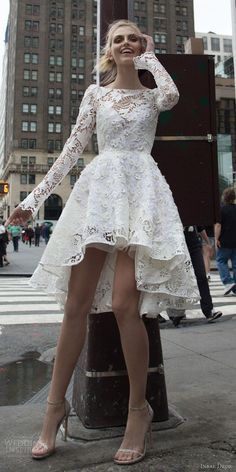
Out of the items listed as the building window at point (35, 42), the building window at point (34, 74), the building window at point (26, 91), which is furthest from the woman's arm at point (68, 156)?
the building window at point (35, 42)

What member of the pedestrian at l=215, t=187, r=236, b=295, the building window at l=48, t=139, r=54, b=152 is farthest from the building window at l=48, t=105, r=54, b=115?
the pedestrian at l=215, t=187, r=236, b=295

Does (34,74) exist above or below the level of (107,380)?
above

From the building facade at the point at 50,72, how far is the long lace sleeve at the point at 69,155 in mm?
78964

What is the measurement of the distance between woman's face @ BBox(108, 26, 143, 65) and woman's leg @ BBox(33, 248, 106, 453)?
1116 mm

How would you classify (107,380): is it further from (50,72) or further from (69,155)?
(50,72)

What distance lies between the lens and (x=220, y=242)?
8836 millimetres

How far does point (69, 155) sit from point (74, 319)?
2.99 feet

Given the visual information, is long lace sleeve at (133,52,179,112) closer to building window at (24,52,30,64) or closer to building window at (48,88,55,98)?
building window at (48,88,55,98)

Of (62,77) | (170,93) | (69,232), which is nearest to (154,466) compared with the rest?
(69,232)

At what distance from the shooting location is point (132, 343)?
7.45 feet

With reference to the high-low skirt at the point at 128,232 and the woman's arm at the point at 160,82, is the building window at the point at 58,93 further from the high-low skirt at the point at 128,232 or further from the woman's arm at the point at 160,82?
the high-low skirt at the point at 128,232

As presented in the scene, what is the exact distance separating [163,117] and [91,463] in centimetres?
225

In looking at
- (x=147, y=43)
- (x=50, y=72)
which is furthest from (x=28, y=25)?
(x=147, y=43)

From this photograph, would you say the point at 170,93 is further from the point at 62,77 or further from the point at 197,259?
the point at 62,77
